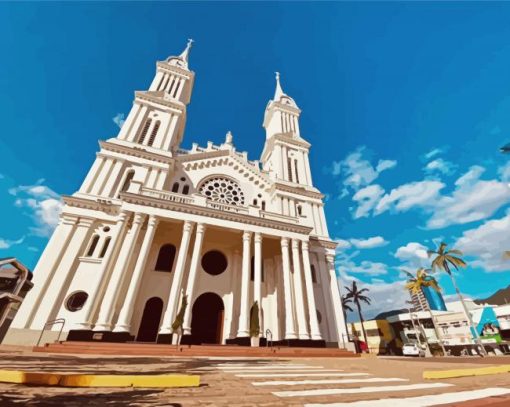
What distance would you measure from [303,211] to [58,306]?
20.2 metres

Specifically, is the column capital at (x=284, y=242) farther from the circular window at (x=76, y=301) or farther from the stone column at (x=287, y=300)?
the circular window at (x=76, y=301)

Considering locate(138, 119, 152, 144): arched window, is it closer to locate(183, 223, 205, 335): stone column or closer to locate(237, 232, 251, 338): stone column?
locate(183, 223, 205, 335): stone column

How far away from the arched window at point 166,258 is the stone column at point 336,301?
532 inches

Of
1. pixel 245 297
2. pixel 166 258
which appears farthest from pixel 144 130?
pixel 245 297

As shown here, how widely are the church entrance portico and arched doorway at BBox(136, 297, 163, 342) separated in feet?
7.80

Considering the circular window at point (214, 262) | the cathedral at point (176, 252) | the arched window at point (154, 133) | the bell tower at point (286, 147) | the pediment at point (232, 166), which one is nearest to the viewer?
the cathedral at point (176, 252)

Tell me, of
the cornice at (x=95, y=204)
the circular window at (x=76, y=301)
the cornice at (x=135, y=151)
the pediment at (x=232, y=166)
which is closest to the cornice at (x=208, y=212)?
the cornice at (x=95, y=204)

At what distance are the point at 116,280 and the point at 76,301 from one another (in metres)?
3.91

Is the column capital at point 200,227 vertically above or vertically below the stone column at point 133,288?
above

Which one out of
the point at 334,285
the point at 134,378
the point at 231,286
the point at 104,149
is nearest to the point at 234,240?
the point at 231,286

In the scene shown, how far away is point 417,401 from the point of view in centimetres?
276

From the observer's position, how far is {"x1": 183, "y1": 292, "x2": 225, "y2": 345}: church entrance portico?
55.0 ft

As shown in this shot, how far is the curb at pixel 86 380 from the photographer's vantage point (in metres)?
3.22

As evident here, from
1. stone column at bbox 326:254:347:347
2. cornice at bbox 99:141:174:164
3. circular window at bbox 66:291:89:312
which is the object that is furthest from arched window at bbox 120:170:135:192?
stone column at bbox 326:254:347:347
